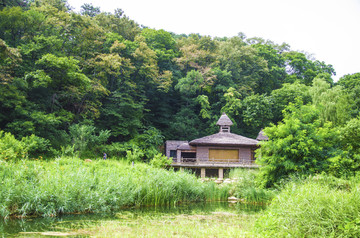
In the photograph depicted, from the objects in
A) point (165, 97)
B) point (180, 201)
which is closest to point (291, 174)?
point (180, 201)

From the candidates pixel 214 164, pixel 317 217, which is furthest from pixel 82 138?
pixel 317 217

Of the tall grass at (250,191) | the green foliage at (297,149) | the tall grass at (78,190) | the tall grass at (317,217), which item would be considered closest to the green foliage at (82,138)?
the tall grass at (78,190)

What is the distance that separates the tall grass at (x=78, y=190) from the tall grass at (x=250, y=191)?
2506 mm

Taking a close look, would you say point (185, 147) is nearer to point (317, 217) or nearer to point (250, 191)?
point (250, 191)

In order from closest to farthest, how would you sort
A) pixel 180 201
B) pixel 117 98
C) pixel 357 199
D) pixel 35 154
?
pixel 357 199
pixel 180 201
pixel 35 154
pixel 117 98

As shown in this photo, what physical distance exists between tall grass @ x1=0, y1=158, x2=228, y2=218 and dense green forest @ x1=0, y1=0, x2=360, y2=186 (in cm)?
342

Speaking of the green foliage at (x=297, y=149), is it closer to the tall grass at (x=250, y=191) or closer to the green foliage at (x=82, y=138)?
the tall grass at (x=250, y=191)

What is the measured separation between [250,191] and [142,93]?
23565 millimetres

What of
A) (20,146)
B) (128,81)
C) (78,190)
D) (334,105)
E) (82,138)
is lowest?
(78,190)

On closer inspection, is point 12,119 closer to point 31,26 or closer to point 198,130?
point 31,26

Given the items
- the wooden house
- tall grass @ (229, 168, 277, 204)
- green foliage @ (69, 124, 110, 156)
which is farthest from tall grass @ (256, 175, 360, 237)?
the wooden house

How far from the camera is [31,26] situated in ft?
84.9

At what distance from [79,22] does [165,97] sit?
1335 cm

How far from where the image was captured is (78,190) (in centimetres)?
955
